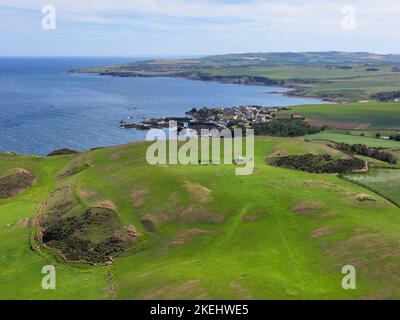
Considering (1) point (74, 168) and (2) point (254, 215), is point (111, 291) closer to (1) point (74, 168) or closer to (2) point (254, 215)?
(2) point (254, 215)

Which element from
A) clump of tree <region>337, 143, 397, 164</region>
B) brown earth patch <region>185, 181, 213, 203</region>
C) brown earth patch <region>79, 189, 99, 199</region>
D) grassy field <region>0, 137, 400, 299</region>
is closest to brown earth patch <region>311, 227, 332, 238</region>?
grassy field <region>0, 137, 400, 299</region>

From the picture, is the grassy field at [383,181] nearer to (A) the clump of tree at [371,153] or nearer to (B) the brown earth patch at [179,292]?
(A) the clump of tree at [371,153]

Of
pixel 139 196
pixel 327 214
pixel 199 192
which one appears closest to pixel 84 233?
pixel 139 196

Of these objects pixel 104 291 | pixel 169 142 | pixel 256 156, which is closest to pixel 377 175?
pixel 256 156

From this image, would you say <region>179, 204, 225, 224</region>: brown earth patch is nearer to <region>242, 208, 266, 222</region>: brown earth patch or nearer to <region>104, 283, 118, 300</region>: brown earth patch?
<region>242, 208, 266, 222</region>: brown earth patch

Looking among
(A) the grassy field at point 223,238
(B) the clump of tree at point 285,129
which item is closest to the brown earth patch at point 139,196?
(A) the grassy field at point 223,238
